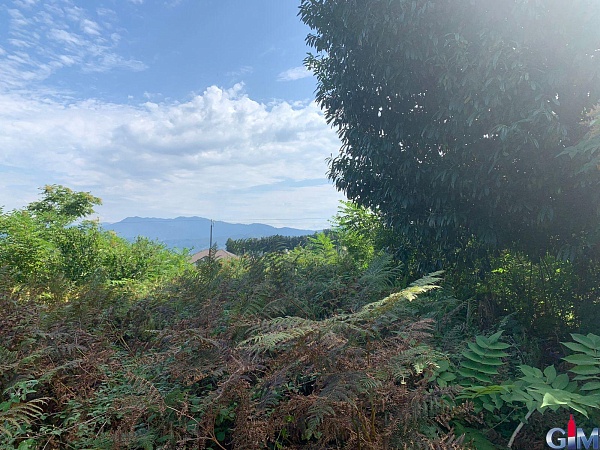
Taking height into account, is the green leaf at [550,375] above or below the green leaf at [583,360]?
below

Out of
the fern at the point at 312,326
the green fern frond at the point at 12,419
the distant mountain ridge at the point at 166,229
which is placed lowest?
the green fern frond at the point at 12,419

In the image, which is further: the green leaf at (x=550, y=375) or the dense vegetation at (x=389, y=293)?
the green leaf at (x=550, y=375)

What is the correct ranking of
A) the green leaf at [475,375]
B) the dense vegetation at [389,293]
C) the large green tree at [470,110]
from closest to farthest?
the dense vegetation at [389,293], the green leaf at [475,375], the large green tree at [470,110]

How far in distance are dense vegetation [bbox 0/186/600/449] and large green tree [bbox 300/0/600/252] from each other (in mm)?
908

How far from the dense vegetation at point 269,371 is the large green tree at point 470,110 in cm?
91

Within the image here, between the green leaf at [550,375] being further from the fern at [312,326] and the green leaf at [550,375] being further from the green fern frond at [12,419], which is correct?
the green fern frond at [12,419]

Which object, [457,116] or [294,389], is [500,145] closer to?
[457,116]

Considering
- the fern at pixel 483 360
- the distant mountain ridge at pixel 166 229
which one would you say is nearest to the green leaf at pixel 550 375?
the fern at pixel 483 360

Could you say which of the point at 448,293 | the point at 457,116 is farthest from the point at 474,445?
the point at 457,116

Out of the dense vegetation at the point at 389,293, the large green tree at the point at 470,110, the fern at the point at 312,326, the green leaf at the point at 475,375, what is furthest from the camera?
the large green tree at the point at 470,110

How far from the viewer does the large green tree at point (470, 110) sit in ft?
9.57

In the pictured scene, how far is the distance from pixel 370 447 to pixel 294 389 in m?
0.36

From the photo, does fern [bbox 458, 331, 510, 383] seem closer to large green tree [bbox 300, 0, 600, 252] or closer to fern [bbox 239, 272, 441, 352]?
fern [bbox 239, 272, 441, 352]

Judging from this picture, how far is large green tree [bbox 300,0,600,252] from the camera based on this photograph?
2918mm
